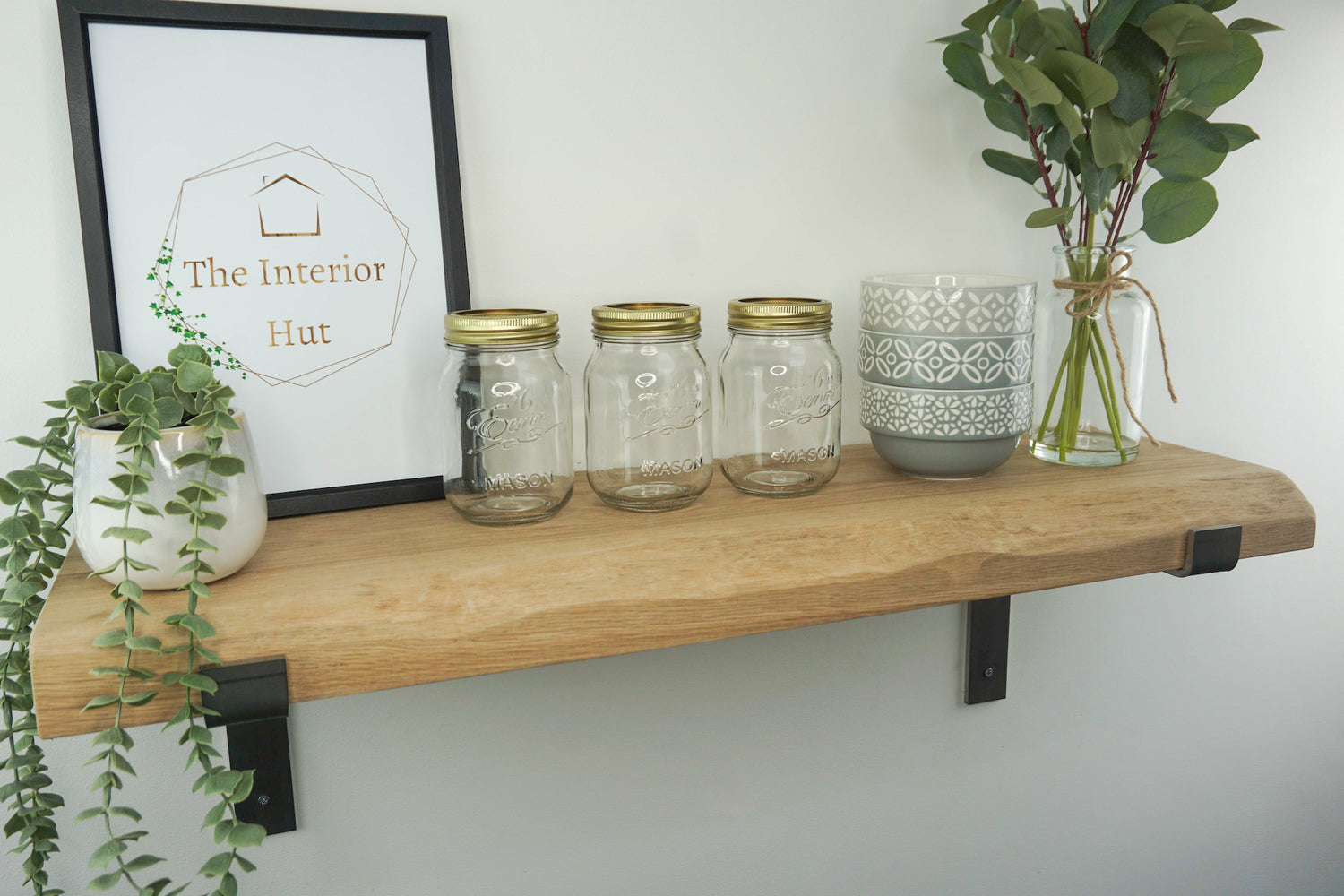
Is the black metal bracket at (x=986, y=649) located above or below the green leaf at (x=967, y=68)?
below

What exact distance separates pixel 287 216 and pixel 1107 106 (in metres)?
0.65

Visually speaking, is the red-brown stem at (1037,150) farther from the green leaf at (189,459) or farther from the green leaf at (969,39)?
the green leaf at (189,459)

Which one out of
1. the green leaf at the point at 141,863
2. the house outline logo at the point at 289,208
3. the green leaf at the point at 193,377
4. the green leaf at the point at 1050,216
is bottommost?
the green leaf at the point at 141,863

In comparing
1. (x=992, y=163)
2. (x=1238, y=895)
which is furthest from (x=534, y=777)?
(x=1238, y=895)

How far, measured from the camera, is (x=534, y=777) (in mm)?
850

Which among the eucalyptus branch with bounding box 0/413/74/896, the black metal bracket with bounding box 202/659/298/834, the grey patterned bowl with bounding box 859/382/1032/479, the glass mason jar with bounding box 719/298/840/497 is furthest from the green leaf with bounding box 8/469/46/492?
the grey patterned bowl with bounding box 859/382/1032/479

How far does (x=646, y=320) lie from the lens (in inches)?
26.9

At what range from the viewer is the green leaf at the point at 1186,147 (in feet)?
2.47

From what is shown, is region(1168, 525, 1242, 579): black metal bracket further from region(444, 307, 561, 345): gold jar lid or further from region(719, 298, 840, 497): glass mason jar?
region(444, 307, 561, 345): gold jar lid

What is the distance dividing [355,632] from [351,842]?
35 centimetres

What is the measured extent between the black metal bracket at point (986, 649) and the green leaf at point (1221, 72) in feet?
1.67

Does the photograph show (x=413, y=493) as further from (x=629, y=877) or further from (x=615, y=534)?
(x=629, y=877)

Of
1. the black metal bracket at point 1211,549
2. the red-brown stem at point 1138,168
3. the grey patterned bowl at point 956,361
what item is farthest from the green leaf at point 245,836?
the red-brown stem at point 1138,168

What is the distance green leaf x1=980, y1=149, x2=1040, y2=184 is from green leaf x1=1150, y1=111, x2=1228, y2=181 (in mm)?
106
